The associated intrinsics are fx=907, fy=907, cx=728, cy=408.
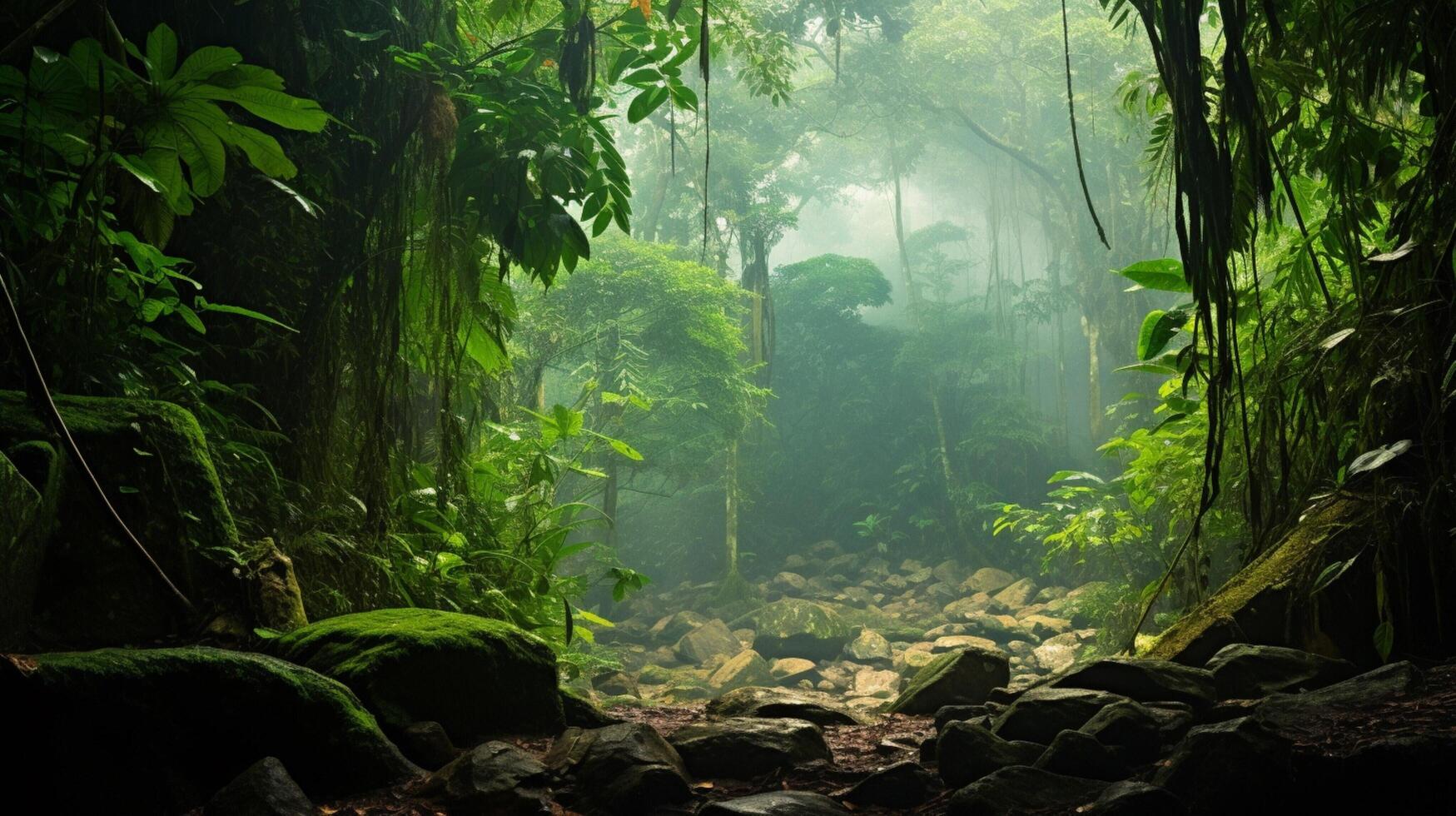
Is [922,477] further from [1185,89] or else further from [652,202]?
[1185,89]

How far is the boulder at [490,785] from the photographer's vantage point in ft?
6.05

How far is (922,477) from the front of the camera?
895 inches

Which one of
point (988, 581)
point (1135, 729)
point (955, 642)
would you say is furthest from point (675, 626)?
point (1135, 729)

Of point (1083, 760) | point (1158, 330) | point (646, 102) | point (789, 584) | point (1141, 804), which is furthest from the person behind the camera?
point (789, 584)

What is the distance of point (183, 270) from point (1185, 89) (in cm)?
317

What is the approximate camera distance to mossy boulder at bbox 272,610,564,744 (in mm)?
2213

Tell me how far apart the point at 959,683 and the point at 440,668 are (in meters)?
1.97

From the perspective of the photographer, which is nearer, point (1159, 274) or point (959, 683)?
point (1159, 274)

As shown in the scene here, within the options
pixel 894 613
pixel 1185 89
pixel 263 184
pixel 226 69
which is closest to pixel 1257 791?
pixel 1185 89

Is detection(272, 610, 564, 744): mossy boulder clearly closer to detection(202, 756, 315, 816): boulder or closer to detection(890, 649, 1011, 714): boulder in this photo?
detection(202, 756, 315, 816): boulder

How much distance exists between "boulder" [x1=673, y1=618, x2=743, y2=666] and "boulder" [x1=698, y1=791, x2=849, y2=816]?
1334cm

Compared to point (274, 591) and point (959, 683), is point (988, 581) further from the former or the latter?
point (274, 591)

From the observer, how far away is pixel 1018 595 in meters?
16.9

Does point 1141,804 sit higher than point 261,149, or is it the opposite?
point 261,149
